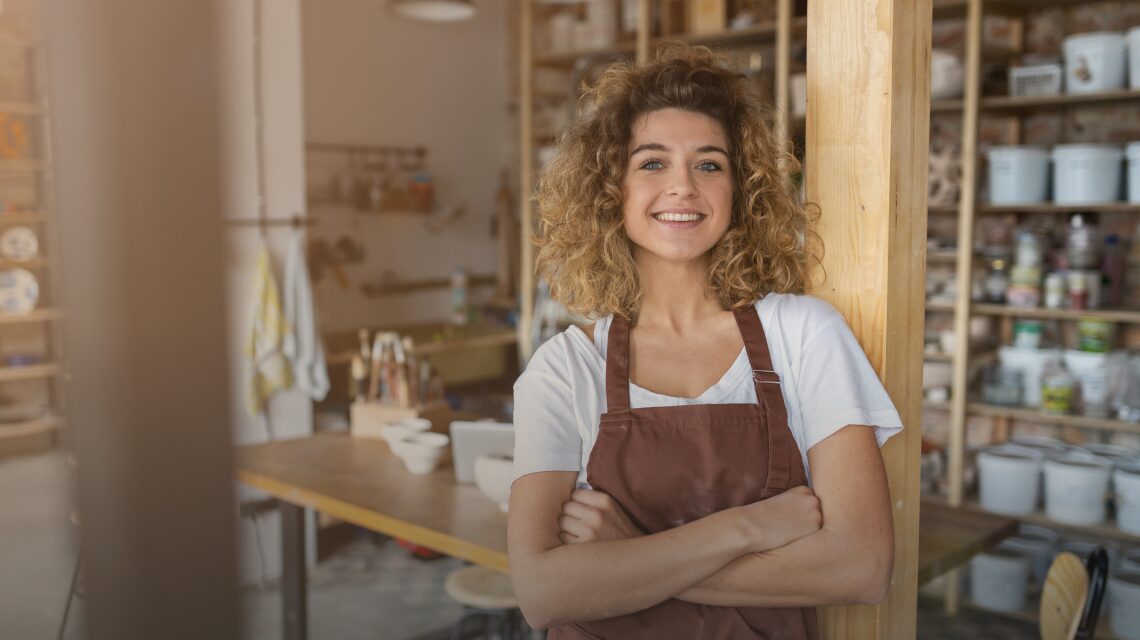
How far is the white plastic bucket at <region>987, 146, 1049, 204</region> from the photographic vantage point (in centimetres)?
378

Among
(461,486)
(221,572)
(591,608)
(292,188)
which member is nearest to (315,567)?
(292,188)

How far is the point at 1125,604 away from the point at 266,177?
376 cm

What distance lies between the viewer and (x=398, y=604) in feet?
13.1

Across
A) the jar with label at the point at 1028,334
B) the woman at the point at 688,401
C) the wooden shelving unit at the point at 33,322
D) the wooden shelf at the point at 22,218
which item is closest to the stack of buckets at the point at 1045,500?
the jar with label at the point at 1028,334

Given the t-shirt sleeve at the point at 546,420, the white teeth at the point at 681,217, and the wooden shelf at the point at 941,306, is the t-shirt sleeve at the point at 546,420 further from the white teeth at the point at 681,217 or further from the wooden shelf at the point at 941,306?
the wooden shelf at the point at 941,306

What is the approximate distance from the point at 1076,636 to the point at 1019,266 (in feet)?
7.79

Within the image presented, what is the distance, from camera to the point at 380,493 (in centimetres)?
257

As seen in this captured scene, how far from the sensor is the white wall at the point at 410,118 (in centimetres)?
562

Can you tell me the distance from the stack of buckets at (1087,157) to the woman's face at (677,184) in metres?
2.66

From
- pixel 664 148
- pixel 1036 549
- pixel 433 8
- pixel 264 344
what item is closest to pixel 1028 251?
pixel 1036 549

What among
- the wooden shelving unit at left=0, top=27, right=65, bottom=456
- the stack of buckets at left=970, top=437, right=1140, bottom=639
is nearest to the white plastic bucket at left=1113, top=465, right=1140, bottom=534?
the stack of buckets at left=970, top=437, right=1140, bottom=639

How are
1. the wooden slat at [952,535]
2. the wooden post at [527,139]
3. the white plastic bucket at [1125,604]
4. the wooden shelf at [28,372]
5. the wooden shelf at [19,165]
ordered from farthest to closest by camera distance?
the wooden post at [527,139] < the wooden shelf at [28,372] < the wooden shelf at [19,165] < the white plastic bucket at [1125,604] < the wooden slat at [952,535]

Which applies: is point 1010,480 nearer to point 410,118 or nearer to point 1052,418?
point 1052,418

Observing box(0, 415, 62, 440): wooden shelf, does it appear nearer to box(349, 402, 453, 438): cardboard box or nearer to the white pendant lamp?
box(349, 402, 453, 438): cardboard box
